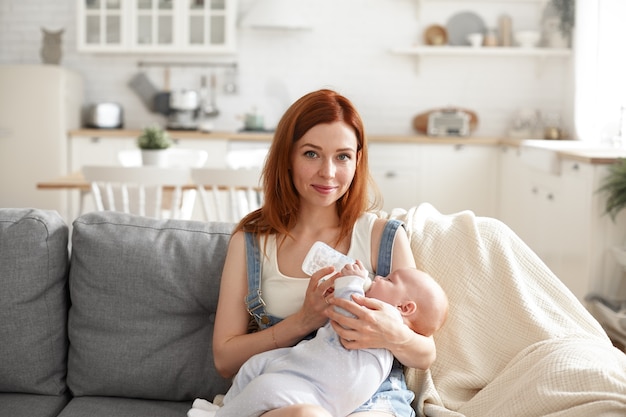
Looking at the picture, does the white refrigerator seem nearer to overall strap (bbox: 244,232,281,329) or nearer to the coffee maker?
the coffee maker

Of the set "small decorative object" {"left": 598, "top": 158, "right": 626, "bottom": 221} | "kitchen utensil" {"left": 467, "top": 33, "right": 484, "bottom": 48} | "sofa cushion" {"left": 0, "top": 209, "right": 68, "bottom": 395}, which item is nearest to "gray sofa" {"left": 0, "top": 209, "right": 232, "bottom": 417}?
"sofa cushion" {"left": 0, "top": 209, "right": 68, "bottom": 395}

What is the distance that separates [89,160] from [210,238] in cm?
455

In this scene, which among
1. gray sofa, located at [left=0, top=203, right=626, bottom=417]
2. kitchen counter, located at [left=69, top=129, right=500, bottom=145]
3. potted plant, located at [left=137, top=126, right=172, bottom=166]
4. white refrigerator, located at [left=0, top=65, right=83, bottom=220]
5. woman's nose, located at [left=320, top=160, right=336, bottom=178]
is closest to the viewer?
woman's nose, located at [left=320, top=160, right=336, bottom=178]

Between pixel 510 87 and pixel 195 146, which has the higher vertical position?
pixel 510 87

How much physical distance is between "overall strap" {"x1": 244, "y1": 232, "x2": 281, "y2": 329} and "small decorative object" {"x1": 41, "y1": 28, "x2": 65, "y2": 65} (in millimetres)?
5280

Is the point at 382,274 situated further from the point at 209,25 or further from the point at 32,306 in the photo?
the point at 209,25

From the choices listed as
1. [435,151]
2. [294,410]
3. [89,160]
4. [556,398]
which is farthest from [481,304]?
[89,160]

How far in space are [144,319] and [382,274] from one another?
0.62 meters

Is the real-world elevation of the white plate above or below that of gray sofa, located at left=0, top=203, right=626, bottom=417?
above

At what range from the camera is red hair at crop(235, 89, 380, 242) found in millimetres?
1923

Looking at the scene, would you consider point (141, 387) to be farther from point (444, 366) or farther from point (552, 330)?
point (552, 330)

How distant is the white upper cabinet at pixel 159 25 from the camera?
6.53 meters

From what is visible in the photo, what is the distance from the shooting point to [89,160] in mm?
6414

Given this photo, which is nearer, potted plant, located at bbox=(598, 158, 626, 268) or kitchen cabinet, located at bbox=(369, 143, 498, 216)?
potted plant, located at bbox=(598, 158, 626, 268)
